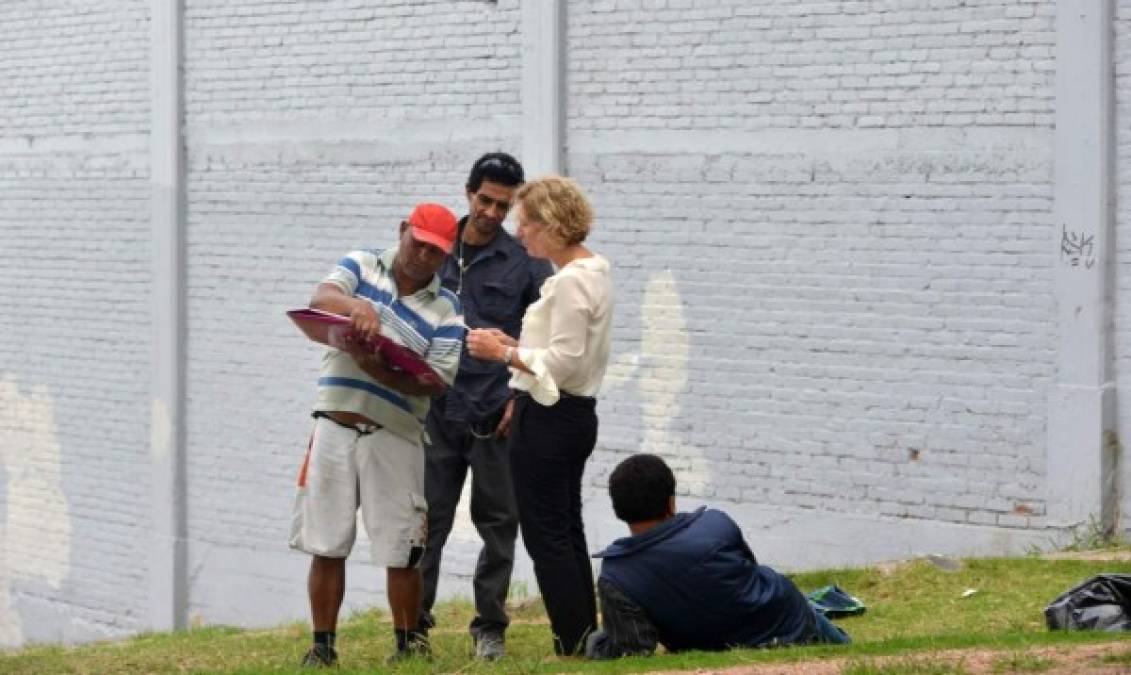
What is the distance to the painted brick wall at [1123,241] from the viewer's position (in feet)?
35.0

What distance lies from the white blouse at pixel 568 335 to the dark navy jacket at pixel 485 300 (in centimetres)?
102

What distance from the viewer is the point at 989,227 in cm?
1105

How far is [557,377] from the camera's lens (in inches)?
280

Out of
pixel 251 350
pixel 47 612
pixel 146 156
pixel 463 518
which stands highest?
pixel 146 156

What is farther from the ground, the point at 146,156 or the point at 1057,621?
the point at 146,156

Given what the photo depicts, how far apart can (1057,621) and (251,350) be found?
28.4 feet

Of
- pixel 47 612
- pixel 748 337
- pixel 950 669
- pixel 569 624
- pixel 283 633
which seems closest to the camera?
pixel 950 669

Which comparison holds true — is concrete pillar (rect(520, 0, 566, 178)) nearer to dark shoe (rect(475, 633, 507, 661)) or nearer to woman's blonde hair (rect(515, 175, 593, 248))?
dark shoe (rect(475, 633, 507, 661))

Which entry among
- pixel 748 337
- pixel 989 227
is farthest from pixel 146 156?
pixel 989 227

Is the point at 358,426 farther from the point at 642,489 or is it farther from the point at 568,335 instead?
the point at 642,489

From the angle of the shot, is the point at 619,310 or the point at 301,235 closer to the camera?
the point at 619,310

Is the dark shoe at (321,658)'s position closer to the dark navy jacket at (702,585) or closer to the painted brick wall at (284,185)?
the dark navy jacket at (702,585)

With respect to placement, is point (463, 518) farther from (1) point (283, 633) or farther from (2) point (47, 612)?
(2) point (47, 612)

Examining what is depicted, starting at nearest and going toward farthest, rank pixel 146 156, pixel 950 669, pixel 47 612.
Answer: pixel 950 669
pixel 146 156
pixel 47 612
